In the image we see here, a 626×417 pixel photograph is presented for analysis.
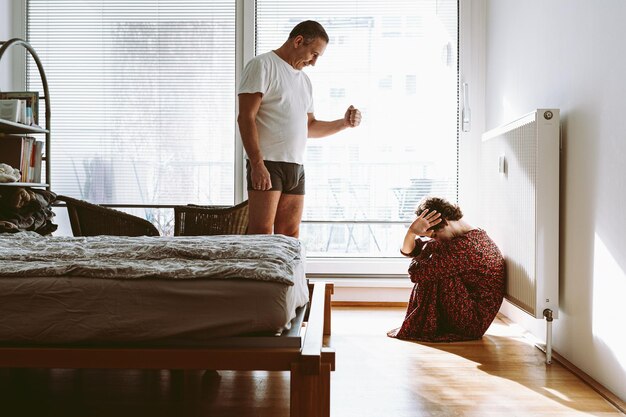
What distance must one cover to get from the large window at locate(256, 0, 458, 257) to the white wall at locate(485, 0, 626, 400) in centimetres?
108

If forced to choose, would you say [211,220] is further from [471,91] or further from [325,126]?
[471,91]

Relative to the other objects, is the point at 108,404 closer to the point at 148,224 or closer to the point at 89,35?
the point at 148,224

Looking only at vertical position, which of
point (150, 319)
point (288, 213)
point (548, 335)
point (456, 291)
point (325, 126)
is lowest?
point (548, 335)

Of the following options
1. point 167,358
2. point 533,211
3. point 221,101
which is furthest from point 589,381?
point 221,101

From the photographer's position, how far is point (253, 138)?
2752 millimetres

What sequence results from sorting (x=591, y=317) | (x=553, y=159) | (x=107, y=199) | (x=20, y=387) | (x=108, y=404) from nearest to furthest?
(x=108, y=404) → (x=20, y=387) → (x=591, y=317) → (x=553, y=159) → (x=107, y=199)

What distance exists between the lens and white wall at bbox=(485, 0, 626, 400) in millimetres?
2199

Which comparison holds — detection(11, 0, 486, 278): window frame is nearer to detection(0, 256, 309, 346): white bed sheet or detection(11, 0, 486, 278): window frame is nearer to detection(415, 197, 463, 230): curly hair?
detection(415, 197, 463, 230): curly hair

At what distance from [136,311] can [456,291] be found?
190 cm

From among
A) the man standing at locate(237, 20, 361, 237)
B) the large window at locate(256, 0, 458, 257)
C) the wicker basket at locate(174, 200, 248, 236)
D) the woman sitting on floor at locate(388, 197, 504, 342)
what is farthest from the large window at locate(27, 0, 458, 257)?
the man standing at locate(237, 20, 361, 237)

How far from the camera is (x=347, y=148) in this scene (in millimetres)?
4273

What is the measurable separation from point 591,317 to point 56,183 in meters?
3.41

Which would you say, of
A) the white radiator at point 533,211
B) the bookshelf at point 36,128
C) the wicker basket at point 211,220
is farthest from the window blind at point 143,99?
the white radiator at point 533,211

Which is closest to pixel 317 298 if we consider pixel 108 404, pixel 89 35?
pixel 108 404
